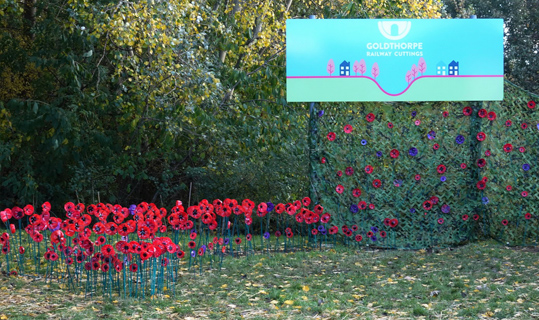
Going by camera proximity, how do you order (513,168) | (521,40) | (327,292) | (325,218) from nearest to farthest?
(327,292) → (325,218) → (513,168) → (521,40)

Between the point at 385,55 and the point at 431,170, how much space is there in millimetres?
1516

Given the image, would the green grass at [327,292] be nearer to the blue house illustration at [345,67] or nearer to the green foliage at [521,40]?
the blue house illustration at [345,67]

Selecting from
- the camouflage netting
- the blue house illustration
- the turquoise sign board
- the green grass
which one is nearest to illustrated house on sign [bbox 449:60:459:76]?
the turquoise sign board

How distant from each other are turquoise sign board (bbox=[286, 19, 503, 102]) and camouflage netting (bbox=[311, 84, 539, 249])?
0.27 m

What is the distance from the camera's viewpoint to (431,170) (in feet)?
24.6

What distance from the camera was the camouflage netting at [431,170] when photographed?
7410 millimetres

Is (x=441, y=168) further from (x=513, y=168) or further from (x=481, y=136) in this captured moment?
(x=513, y=168)

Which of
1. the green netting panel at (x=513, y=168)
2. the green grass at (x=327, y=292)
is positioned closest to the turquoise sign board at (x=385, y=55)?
the green netting panel at (x=513, y=168)

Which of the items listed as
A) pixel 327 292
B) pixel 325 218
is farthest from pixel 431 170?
pixel 327 292

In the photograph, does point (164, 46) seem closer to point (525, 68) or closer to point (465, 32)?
point (465, 32)

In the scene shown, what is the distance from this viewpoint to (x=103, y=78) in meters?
9.34

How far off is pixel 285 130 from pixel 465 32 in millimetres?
3071

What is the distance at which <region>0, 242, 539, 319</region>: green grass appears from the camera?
4.42m

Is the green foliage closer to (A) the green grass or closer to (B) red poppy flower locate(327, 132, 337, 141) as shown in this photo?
(B) red poppy flower locate(327, 132, 337, 141)
